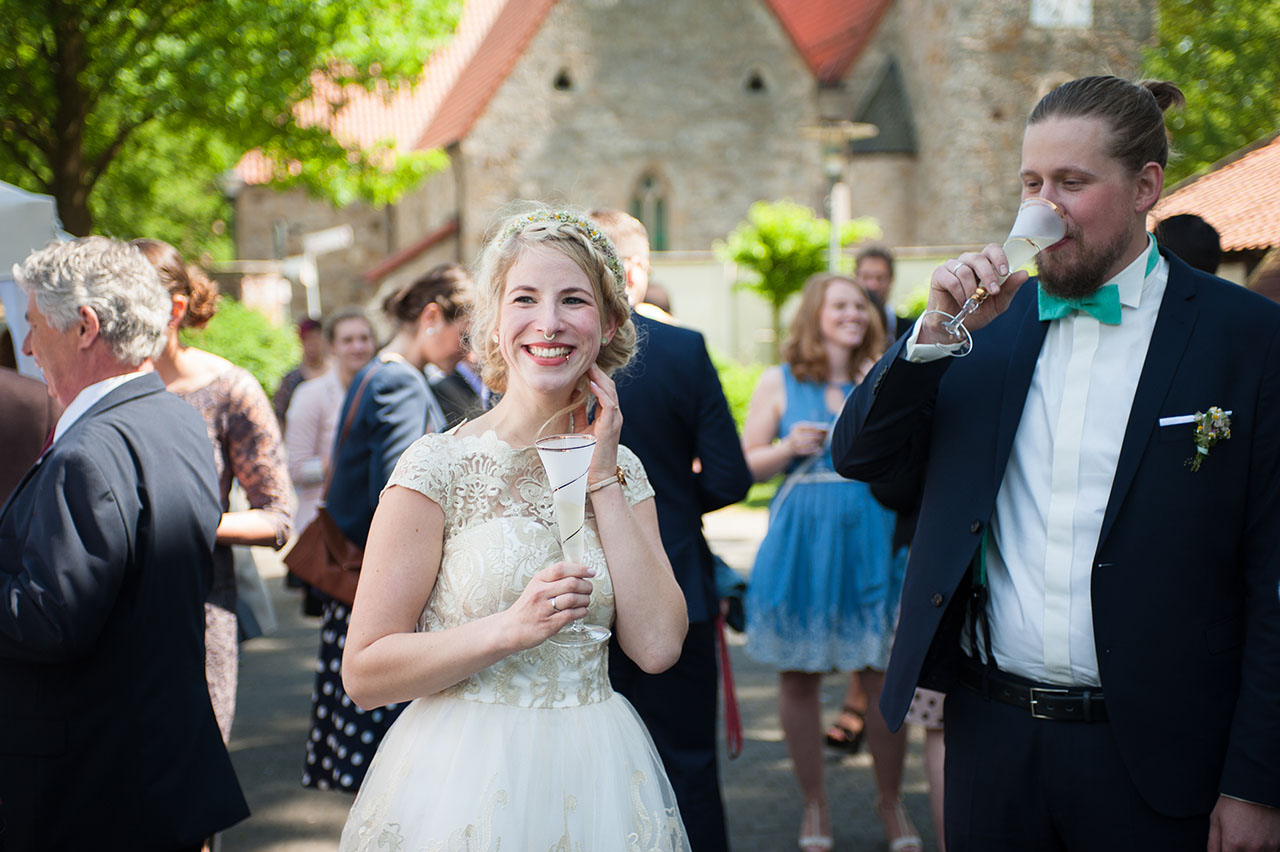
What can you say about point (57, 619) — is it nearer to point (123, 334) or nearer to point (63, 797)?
point (63, 797)

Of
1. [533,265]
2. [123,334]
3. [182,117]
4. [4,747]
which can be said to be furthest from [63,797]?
[182,117]

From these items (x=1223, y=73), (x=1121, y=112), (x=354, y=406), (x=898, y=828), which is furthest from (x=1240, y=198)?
(x=1223, y=73)

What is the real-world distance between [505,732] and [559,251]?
3.26 ft

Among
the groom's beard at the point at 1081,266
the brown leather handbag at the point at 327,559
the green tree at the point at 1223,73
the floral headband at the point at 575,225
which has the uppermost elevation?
the green tree at the point at 1223,73

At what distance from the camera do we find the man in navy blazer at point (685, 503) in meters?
3.69

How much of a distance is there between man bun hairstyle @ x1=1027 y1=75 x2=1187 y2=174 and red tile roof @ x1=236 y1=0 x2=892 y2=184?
25.5 metres

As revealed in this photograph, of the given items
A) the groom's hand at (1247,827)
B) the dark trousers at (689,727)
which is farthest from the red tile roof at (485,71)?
the groom's hand at (1247,827)

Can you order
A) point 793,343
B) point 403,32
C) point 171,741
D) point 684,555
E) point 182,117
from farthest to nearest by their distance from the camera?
point 403,32 < point 182,117 < point 793,343 < point 684,555 < point 171,741

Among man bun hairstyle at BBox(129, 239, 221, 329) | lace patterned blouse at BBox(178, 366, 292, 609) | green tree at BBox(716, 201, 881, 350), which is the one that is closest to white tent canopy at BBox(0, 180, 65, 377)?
man bun hairstyle at BBox(129, 239, 221, 329)

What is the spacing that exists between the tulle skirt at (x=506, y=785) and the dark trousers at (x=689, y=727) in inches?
52.4

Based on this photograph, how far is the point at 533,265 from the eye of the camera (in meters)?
2.36

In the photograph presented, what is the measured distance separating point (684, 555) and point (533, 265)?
1.68 m

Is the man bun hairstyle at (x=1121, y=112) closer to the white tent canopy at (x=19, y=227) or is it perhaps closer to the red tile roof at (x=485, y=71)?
the white tent canopy at (x=19, y=227)

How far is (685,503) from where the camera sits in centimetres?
386
